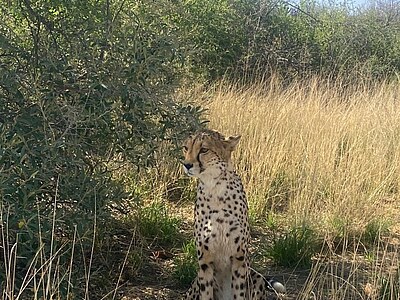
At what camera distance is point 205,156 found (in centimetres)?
263

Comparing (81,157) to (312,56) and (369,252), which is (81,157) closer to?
(369,252)

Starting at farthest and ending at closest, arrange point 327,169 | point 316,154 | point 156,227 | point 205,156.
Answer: point 316,154 < point 327,169 < point 156,227 < point 205,156

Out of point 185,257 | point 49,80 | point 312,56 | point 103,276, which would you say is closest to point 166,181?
point 185,257

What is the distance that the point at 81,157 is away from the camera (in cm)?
287

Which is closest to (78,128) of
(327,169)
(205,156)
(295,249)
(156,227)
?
(205,156)

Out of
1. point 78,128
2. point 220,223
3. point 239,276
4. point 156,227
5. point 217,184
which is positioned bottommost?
point 156,227

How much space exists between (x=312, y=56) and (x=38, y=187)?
826 cm

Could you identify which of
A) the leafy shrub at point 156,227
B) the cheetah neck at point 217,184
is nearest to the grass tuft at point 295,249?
the leafy shrub at point 156,227

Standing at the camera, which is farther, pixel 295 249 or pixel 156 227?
pixel 156 227

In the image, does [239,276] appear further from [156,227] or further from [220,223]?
[156,227]

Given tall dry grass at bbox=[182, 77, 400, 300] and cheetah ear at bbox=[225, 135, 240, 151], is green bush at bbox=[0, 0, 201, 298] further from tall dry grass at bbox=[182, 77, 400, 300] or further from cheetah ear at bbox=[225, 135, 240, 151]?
tall dry grass at bbox=[182, 77, 400, 300]

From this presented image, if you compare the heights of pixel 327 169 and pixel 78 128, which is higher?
pixel 78 128

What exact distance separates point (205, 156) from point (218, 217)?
25 centimetres

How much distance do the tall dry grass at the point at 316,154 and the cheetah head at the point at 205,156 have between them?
4.19 feet
